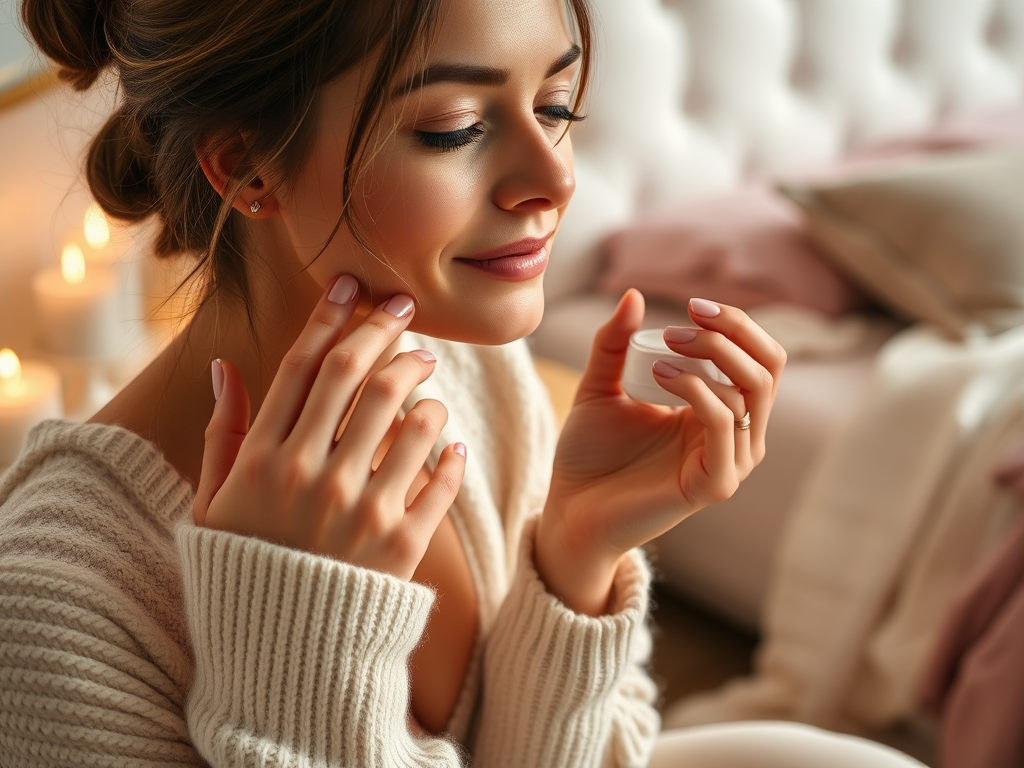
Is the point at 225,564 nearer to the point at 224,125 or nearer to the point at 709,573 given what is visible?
the point at 224,125

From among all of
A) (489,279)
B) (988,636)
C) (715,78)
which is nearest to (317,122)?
(489,279)

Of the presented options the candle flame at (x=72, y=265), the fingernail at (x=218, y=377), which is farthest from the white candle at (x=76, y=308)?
the fingernail at (x=218, y=377)

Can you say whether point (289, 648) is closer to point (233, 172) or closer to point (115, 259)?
point (233, 172)

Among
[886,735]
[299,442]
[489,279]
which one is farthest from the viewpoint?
[886,735]

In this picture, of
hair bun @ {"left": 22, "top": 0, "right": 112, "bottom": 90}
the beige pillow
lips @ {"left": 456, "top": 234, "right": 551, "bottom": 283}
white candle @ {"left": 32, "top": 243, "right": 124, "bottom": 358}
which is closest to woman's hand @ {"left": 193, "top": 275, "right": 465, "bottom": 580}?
lips @ {"left": 456, "top": 234, "right": 551, "bottom": 283}

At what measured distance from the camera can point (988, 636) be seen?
1560 mm

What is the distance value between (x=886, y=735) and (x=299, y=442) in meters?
1.51

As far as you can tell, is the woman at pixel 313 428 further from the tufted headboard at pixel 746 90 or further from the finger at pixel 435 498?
the tufted headboard at pixel 746 90

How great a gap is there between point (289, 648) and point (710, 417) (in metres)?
0.37

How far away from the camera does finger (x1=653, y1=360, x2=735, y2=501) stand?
828 mm

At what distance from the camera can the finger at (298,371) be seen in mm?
727

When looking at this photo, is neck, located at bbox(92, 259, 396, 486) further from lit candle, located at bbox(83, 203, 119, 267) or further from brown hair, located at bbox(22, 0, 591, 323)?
lit candle, located at bbox(83, 203, 119, 267)

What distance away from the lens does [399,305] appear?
80 cm

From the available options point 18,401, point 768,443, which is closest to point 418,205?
point 18,401
